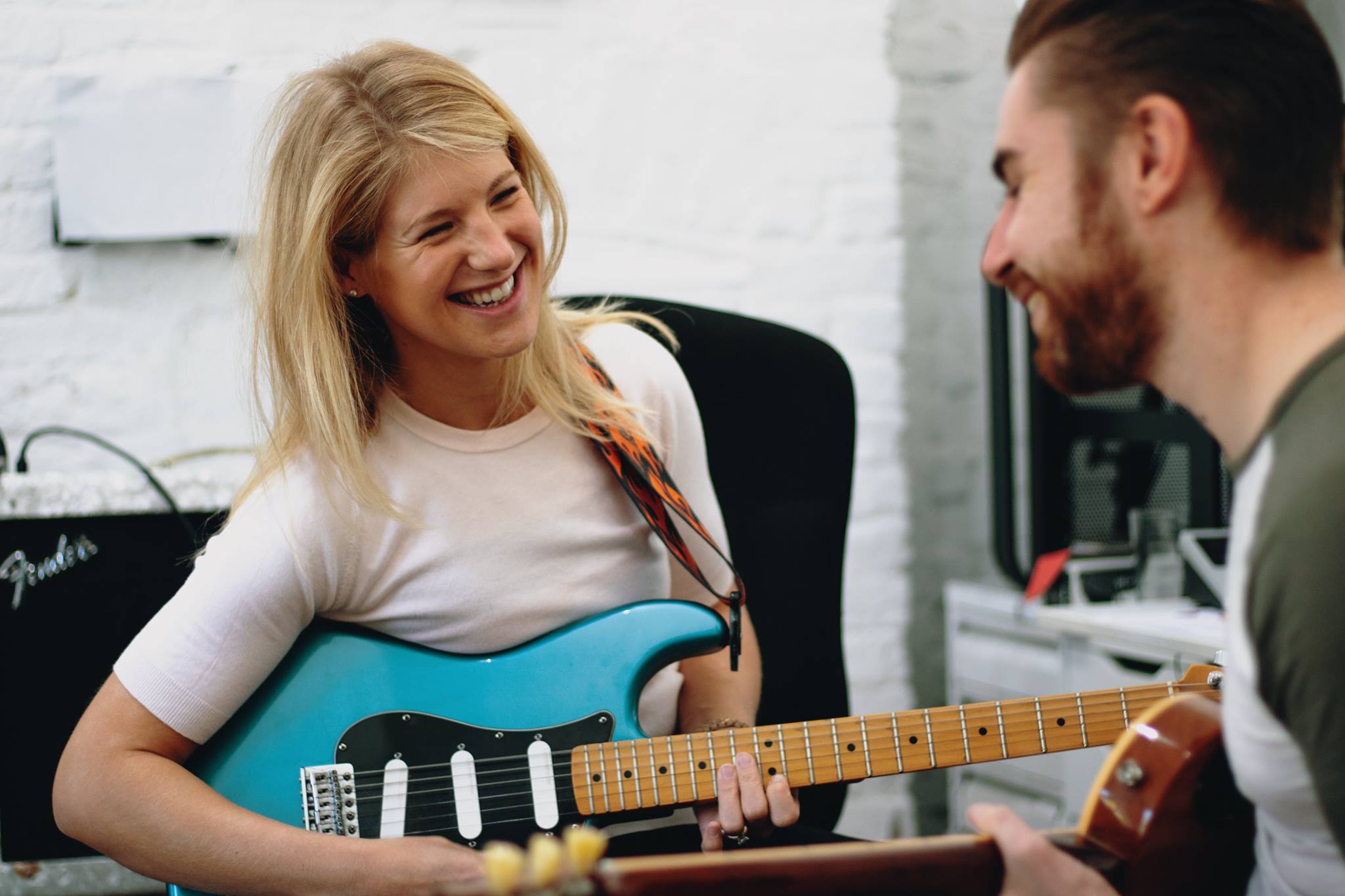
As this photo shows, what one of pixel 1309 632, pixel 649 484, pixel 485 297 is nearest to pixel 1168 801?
pixel 1309 632

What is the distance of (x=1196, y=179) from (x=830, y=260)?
1.27 metres

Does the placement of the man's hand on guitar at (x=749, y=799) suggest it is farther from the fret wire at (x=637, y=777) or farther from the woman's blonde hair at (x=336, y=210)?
the woman's blonde hair at (x=336, y=210)

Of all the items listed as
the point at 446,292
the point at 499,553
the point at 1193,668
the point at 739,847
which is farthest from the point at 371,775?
the point at 1193,668

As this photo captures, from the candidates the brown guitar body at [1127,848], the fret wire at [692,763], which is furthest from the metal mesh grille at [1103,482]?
the brown guitar body at [1127,848]

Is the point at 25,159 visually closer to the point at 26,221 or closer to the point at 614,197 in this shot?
the point at 26,221

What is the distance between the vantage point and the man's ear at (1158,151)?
0.69 metres

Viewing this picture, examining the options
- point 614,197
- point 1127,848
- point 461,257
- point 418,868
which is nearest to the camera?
point 1127,848

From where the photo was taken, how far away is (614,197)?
6.16 ft

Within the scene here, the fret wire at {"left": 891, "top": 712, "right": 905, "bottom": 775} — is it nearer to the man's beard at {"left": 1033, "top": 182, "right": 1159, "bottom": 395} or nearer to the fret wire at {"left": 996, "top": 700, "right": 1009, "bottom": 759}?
the fret wire at {"left": 996, "top": 700, "right": 1009, "bottom": 759}

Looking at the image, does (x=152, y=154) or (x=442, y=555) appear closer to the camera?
(x=442, y=555)

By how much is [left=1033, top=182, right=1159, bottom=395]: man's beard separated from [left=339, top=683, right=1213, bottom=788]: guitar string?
1.16 ft

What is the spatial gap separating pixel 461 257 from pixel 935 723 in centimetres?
60

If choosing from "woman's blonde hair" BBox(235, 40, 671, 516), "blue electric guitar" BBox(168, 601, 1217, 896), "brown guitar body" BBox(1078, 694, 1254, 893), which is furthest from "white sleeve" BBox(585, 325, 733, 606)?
"brown guitar body" BBox(1078, 694, 1254, 893)

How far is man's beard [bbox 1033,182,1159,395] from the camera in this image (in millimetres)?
718
